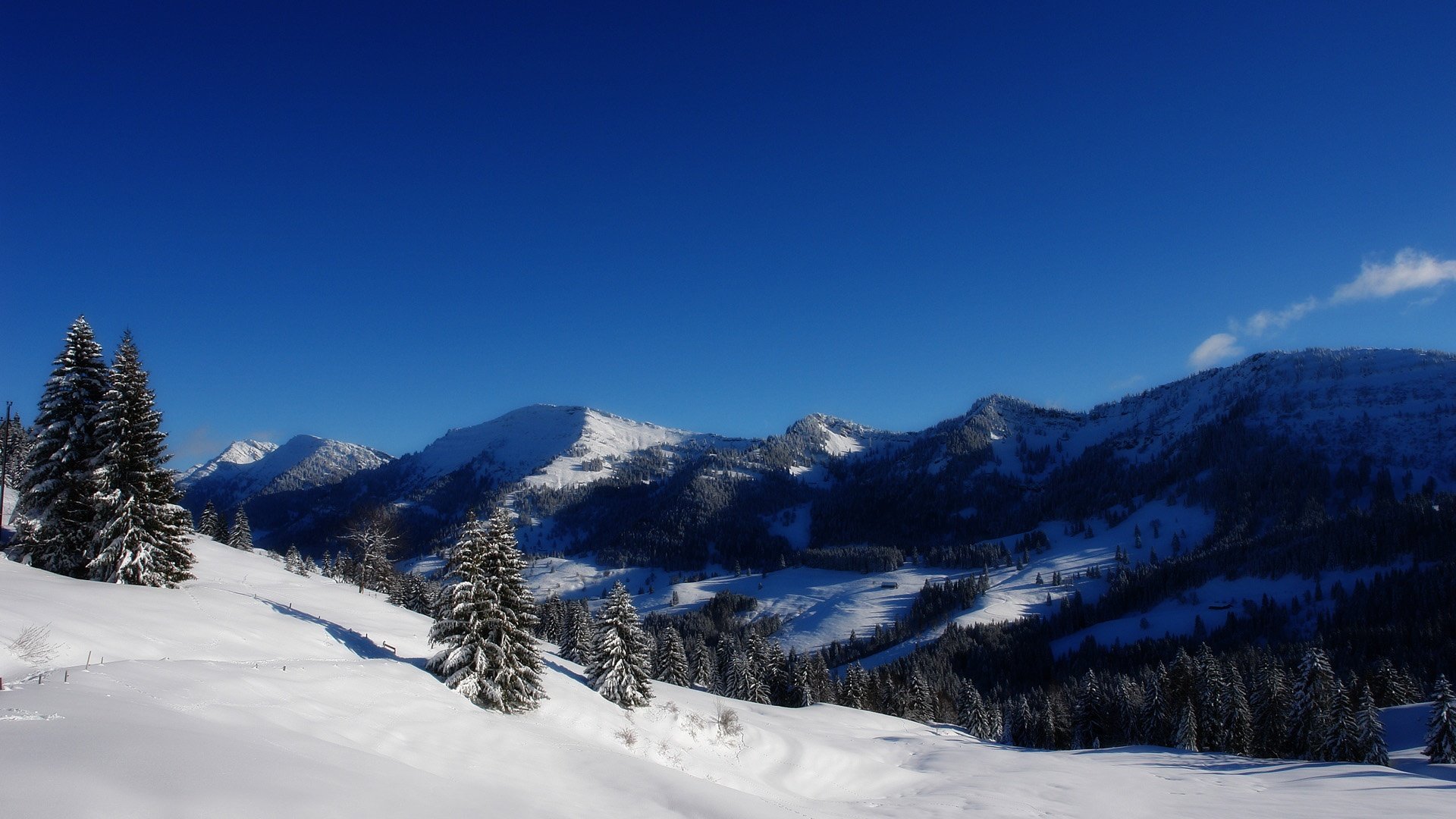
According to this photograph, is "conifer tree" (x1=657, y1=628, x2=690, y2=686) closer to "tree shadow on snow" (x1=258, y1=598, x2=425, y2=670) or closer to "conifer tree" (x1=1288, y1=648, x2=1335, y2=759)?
A: "tree shadow on snow" (x1=258, y1=598, x2=425, y2=670)

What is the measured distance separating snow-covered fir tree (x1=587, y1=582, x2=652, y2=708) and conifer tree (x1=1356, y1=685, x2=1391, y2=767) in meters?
52.5

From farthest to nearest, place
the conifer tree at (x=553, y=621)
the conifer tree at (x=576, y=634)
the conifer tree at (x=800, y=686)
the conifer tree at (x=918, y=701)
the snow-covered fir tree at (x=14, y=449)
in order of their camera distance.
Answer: the conifer tree at (x=553, y=621), the conifer tree at (x=918, y=701), the conifer tree at (x=800, y=686), the conifer tree at (x=576, y=634), the snow-covered fir tree at (x=14, y=449)

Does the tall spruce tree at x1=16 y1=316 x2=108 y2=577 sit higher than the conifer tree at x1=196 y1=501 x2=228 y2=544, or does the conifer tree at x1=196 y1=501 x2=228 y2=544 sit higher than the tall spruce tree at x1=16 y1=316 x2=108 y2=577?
the tall spruce tree at x1=16 y1=316 x2=108 y2=577

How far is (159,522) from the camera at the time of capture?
3161cm

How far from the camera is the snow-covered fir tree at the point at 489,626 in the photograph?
28.5 metres

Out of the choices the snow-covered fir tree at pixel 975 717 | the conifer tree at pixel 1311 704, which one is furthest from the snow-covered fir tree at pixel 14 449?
the conifer tree at pixel 1311 704

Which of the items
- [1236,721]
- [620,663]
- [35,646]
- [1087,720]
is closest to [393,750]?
[35,646]

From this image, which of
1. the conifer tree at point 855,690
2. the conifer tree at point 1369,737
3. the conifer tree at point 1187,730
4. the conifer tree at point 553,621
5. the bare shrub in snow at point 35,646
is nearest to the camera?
the bare shrub in snow at point 35,646

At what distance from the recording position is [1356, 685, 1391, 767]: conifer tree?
4825cm

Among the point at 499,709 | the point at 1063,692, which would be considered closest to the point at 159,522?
the point at 499,709

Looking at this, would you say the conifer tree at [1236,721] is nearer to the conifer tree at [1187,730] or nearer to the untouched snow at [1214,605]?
the conifer tree at [1187,730]

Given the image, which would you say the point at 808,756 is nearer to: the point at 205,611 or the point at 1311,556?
the point at 205,611

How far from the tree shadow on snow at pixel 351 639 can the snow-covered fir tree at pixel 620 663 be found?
9.66 m

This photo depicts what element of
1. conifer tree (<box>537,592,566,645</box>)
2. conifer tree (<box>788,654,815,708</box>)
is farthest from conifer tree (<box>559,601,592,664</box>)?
conifer tree (<box>788,654,815,708</box>)
